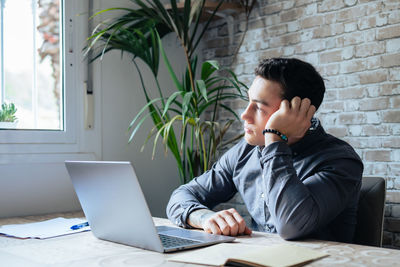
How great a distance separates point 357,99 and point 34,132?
70.0 inches

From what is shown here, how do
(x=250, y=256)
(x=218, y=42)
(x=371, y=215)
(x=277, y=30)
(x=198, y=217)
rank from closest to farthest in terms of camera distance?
(x=250, y=256)
(x=198, y=217)
(x=371, y=215)
(x=277, y=30)
(x=218, y=42)

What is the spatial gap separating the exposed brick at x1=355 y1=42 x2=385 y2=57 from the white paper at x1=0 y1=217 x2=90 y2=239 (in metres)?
1.74

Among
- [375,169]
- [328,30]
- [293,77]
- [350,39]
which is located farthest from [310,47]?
[293,77]

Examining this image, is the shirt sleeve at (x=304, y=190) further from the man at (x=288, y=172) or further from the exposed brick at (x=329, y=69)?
the exposed brick at (x=329, y=69)

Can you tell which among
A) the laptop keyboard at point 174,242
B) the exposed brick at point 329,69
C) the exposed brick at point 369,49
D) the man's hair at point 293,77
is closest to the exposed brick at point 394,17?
the exposed brick at point 369,49

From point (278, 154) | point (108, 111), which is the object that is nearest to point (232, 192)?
point (278, 154)

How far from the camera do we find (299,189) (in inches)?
57.0


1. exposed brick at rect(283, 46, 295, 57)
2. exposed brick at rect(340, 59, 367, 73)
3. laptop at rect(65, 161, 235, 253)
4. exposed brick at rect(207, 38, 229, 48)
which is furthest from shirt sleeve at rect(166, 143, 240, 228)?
exposed brick at rect(207, 38, 229, 48)

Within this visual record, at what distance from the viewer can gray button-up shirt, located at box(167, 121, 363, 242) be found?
1439mm

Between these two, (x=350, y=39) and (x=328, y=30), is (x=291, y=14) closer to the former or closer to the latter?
(x=328, y=30)

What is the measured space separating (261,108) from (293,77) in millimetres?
175

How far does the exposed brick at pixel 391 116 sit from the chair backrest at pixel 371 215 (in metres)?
0.70

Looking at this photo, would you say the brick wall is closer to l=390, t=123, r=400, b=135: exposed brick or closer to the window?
l=390, t=123, r=400, b=135: exposed brick

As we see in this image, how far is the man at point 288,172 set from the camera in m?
1.46
